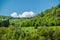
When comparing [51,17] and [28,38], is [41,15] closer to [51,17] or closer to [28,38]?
[51,17]

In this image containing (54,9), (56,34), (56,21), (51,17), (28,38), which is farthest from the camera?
(54,9)

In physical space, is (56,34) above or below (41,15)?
below

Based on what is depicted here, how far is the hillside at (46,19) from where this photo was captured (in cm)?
5139

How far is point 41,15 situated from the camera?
63.0m

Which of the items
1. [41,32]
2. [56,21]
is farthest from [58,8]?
[41,32]

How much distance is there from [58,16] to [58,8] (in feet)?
17.6

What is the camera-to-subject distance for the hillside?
169 feet

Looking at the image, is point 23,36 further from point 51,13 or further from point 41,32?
point 51,13

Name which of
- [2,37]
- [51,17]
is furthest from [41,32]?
[51,17]

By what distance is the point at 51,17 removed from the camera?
56.4 metres

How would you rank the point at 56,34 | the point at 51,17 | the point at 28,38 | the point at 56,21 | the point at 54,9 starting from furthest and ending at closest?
the point at 54,9, the point at 51,17, the point at 56,21, the point at 56,34, the point at 28,38

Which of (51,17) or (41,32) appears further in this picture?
(51,17)

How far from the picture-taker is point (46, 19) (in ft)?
183

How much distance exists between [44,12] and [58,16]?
22.4 ft
